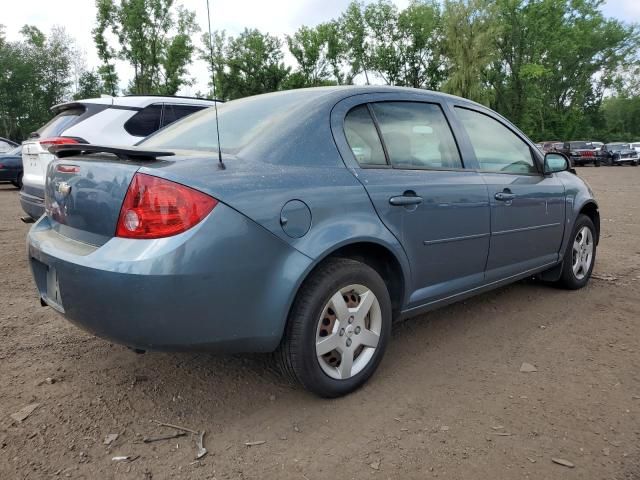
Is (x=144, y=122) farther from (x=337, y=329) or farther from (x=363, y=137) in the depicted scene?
(x=337, y=329)

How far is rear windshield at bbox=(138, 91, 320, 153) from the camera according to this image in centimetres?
264

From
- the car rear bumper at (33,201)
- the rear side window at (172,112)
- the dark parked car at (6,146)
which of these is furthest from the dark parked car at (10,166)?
the car rear bumper at (33,201)

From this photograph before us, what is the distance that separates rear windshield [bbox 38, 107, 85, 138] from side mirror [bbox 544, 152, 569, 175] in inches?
200

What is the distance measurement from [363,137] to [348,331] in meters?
1.06

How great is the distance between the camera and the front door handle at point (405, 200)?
8.86 ft

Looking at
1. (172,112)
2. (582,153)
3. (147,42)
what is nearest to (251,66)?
(147,42)

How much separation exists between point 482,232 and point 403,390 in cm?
119

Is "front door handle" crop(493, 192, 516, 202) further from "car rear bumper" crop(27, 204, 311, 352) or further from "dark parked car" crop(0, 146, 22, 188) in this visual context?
"dark parked car" crop(0, 146, 22, 188)

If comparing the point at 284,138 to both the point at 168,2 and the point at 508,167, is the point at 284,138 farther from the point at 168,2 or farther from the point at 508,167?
the point at 168,2

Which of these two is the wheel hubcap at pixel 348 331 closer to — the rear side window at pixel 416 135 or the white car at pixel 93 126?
the rear side window at pixel 416 135

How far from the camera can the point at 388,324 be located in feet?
8.98

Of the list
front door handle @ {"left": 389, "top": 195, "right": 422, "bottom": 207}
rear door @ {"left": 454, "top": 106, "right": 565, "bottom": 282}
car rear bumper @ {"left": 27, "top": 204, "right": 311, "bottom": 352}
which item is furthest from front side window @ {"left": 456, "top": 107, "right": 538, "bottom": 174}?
car rear bumper @ {"left": 27, "top": 204, "right": 311, "bottom": 352}

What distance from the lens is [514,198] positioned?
11.6ft

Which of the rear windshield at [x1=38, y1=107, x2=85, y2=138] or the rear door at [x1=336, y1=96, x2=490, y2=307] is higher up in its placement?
the rear windshield at [x1=38, y1=107, x2=85, y2=138]
